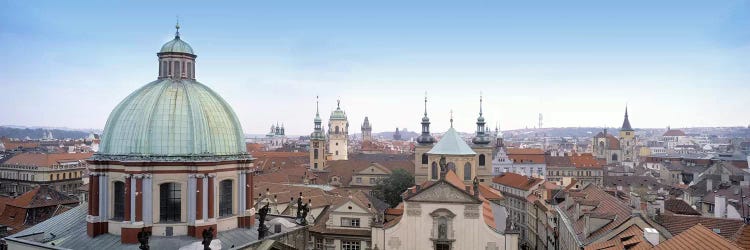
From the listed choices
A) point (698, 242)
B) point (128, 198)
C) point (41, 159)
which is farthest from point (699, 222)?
point (41, 159)

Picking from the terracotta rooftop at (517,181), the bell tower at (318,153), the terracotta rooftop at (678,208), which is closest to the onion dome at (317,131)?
the bell tower at (318,153)

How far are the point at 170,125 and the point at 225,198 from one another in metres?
4.92

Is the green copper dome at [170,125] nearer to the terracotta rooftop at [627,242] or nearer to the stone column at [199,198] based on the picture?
the stone column at [199,198]

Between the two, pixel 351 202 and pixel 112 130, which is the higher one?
pixel 112 130

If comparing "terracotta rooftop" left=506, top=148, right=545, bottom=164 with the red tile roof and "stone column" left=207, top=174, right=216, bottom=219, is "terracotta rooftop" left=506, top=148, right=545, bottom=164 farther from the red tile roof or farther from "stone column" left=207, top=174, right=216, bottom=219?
"stone column" left=207, top=174, right=216, bottom=219

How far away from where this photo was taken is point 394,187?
83.7m

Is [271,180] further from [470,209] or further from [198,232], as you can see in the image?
[198,232]

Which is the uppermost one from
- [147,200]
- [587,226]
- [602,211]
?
[147,200]

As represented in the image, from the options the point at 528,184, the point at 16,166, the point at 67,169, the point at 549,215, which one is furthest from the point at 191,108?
the point at 16,166

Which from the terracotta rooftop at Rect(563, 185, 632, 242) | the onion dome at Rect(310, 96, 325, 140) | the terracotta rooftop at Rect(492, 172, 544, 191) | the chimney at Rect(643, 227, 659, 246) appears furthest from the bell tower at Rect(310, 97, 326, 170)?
the chimney at Rect(643, 227, 659, 246)

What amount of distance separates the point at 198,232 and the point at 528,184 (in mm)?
55637

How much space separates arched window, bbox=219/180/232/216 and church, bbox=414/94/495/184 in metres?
37.7

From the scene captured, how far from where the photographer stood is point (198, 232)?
30.3 m

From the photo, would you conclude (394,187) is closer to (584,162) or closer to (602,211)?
(602,211)
